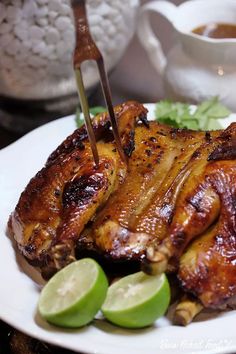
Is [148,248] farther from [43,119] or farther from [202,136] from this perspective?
[43,119]

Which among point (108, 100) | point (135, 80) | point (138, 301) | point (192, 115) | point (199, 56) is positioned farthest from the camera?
point (135, 80)

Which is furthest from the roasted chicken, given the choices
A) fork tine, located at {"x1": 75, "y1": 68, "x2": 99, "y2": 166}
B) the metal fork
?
the metal fork

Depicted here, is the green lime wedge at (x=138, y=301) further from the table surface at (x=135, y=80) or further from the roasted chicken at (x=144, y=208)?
the table surface at (x=135, y=80)

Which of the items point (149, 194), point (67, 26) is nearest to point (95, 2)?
point (67, 26)

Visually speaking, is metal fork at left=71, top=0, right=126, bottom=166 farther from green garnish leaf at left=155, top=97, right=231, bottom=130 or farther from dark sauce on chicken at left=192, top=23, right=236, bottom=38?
dark sauce on chicken at left=192, top=23, right=236, bottom=38

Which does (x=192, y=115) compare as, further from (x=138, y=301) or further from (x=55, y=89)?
(x=138, y=301)

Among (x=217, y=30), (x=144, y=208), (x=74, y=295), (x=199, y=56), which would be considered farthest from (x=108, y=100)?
(x=217, y=30)
